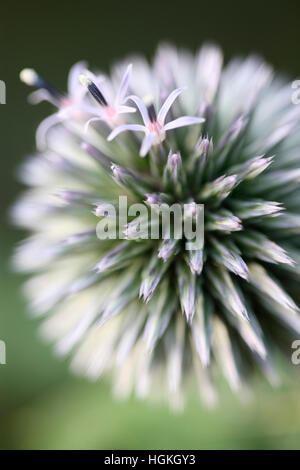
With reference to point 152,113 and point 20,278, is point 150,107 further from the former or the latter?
point 20,278

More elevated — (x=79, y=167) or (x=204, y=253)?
(x=79, y=167)

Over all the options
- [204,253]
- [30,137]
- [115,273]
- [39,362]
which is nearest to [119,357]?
[115,273]

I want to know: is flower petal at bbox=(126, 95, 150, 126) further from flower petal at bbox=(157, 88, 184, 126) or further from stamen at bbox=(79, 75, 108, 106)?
stamen at bbox=(79, 75, 108, 106)

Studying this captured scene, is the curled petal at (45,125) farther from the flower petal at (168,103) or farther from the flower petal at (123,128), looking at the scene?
the flower petal at (168,103)

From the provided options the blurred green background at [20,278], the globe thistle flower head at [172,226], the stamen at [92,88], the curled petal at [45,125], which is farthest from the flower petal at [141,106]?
the blurred green background at [20,278]

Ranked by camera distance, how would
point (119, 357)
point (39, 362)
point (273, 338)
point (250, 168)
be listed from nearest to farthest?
point (250, 168) → point (119, 357) → point (273, 338) → point (39, 362)

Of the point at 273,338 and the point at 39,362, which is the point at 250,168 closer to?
the point at 273,338
